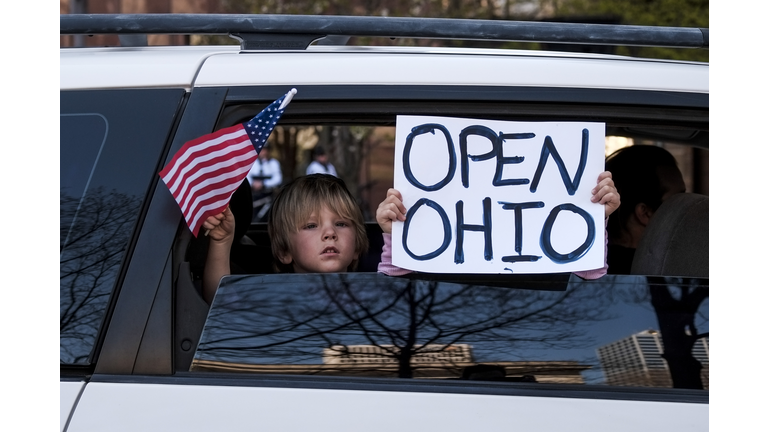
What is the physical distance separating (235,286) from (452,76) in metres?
0.68

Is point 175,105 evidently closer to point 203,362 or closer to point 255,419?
point 203,362

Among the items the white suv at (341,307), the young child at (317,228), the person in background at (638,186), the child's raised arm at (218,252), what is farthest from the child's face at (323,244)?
the person in background at (638,186)

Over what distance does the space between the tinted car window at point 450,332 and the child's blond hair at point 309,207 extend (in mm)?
603

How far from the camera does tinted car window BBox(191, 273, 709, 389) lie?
5.48 feet

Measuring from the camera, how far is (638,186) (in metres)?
2.98

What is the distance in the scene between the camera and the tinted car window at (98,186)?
166cm

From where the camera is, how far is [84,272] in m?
1.69

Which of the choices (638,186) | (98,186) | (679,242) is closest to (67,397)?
(98,186)

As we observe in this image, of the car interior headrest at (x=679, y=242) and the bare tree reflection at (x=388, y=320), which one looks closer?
the bare tree reflection at (x=388, y=320)

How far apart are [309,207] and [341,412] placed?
0.84 m

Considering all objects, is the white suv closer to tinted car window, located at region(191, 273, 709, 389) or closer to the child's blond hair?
tinted car window, located at region(191, 273, 709, 389)

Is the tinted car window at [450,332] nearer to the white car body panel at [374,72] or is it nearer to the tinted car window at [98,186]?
the tinted car window at [98,186]

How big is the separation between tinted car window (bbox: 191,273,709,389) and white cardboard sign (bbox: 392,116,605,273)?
57 millimetres

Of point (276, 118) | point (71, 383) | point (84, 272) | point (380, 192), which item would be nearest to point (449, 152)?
point (276, 118)
